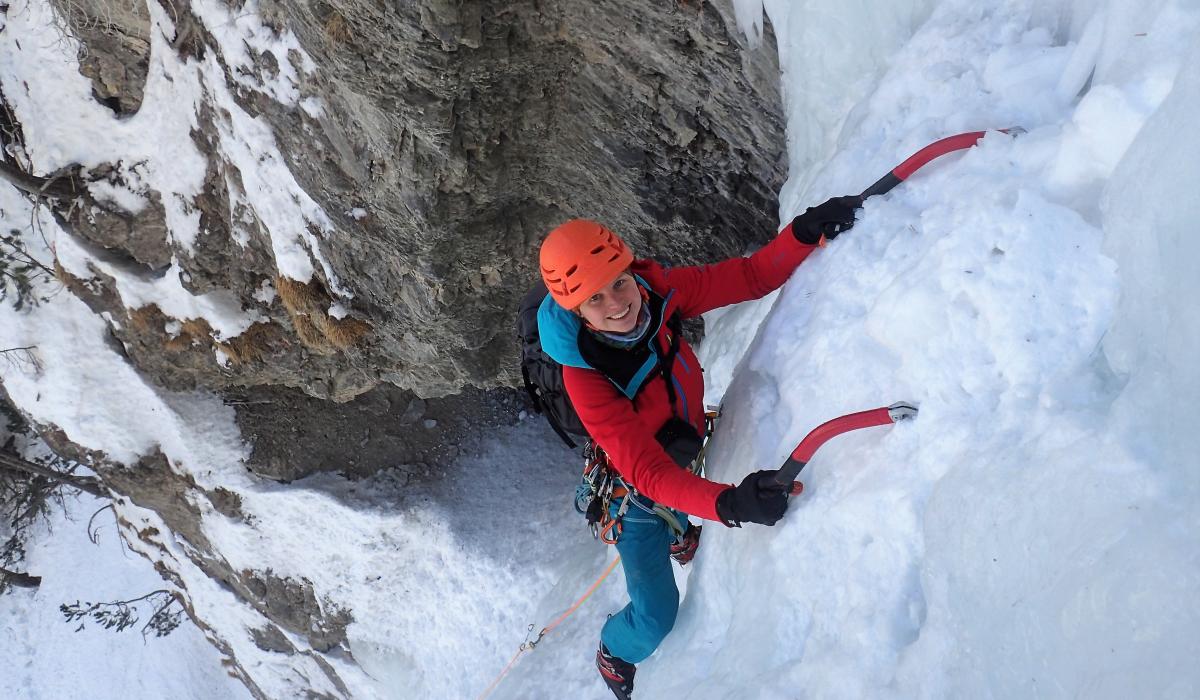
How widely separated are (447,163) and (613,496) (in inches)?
104

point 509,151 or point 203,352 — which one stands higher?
point 509,151

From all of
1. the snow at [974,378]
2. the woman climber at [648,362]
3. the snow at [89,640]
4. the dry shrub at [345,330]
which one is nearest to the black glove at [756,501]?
the woman climber at [648,362]

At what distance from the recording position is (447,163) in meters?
5.09

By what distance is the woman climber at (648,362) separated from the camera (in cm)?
274

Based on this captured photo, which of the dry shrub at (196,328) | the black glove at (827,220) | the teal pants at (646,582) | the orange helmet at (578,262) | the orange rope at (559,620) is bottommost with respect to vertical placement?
the orange rope at (559,620)

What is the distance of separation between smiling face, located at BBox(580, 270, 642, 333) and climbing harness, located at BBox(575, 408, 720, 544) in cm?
79

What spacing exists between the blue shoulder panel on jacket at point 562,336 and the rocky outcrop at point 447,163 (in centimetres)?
179

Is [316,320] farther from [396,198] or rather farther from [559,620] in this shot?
[559,620]

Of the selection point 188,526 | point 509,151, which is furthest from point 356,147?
point 188,526

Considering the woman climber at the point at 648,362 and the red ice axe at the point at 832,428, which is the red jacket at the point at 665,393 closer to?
the woman climber at the point at 648,362

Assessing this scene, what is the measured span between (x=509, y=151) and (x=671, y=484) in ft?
10.9

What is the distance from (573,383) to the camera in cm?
290

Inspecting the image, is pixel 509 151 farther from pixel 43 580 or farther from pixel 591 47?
pixel 43 580

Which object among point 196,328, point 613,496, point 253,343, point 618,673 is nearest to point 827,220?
point 613,496
